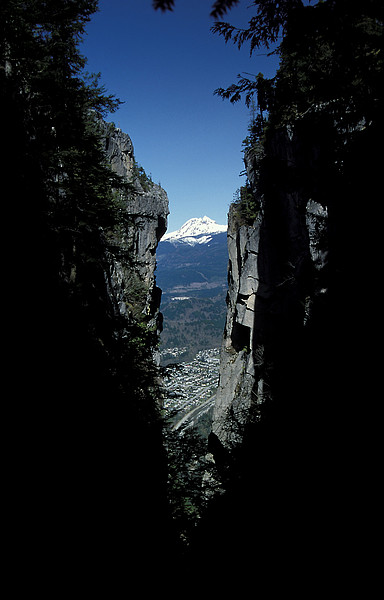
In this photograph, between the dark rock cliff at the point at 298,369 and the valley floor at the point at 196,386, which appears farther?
the valley floor at the point at 196,386

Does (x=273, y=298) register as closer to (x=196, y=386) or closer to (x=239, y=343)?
(x=239, y=343)

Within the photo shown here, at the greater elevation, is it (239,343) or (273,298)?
(273,298)

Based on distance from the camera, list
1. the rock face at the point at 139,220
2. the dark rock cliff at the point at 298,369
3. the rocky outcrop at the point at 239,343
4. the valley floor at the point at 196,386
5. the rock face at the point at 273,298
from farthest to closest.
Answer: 1. the valley floor at the point at 196,386
2. the rock face at the point at 139,220
3. the rocky outcrop at the point at 239,343
4. the rock face at the point at 273,298
5. the dark rock cliff at the point at 298,369

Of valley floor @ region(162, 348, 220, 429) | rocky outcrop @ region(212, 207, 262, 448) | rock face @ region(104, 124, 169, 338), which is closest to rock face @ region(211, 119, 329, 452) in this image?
rocky outcrop @ region(212, 207, 262, 448)

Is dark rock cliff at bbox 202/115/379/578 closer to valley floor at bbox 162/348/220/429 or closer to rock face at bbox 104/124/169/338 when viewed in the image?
rock face at bbox 104/124/169/338

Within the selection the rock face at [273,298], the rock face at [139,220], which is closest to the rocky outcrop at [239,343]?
the rock face at [273,298]

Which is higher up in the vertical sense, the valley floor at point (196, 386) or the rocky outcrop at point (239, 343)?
the rocky outcrop at point (239, 343)

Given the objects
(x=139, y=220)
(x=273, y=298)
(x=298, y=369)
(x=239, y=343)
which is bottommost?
(x=239, y=343)

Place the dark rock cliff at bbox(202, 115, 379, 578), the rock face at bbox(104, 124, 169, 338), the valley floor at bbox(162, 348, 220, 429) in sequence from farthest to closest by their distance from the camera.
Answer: the valley floor at bbox(162, 348, 220, 429) < the rock face at bbox(104, 124, 169, 338) < the dark rock cliff at bbox(202, 115, 379, 578)

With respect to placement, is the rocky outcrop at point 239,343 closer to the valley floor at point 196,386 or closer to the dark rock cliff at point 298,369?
the dark rock cliff at point 298,369

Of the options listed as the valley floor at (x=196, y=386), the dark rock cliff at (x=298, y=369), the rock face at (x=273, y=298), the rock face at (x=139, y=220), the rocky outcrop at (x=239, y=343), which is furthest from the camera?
the valley floor at (x=196, y=386)

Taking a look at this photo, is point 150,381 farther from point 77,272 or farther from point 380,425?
point 380,425

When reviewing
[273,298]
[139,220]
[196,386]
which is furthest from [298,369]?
[196,386]
